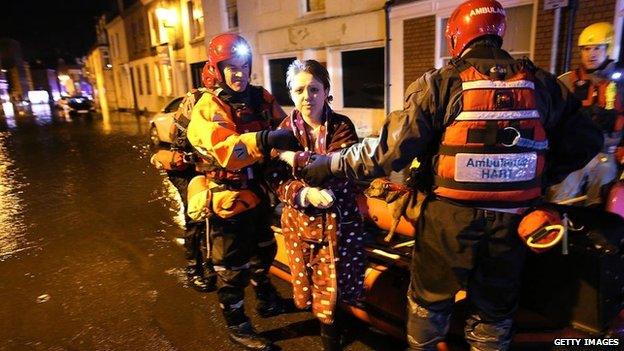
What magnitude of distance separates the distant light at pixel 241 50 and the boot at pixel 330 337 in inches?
72.5

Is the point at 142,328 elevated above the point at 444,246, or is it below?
below

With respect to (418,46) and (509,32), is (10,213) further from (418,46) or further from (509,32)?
(509,32)

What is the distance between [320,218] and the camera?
2312 mm

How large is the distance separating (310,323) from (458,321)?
4.03 feet

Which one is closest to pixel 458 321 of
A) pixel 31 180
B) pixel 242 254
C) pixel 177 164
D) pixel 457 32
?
pixel 242 254

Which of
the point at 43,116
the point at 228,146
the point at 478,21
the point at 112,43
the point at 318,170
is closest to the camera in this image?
the point at 478,21

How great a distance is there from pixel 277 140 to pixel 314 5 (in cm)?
1104

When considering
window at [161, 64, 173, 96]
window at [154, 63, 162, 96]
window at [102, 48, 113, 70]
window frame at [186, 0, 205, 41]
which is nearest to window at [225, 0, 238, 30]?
window frame at [186, 0, 205, 41]

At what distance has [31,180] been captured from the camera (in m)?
8.52

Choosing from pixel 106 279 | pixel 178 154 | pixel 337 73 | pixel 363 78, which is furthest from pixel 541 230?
pixel 337 73

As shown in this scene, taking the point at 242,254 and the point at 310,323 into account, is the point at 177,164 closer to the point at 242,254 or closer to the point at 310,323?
the point at 242,254

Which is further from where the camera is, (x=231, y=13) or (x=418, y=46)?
(x=231, y=13)

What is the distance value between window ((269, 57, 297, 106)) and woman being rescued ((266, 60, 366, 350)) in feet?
38.2

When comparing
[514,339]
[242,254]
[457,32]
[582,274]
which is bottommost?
[514,339]
